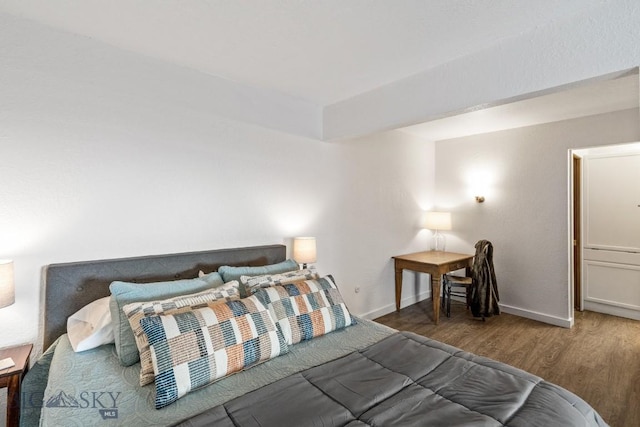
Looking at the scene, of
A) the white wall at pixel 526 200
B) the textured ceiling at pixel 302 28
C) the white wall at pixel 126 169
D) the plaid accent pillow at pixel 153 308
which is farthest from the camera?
the white wall at pixel 526 200

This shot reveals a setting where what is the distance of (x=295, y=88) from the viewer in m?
2.75

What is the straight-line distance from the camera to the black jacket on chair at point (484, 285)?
367cm

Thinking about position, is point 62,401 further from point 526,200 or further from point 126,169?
point 526,200

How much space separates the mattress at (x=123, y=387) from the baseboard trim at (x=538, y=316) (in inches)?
122

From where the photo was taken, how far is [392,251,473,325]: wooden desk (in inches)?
142

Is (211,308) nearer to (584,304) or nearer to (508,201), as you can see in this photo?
(508,201)

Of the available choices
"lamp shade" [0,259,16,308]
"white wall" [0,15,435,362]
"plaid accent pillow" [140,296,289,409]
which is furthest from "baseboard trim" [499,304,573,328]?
"lamp shade" [0,259,16,308]

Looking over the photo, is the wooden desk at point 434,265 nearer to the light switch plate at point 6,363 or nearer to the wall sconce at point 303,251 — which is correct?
the wall sconce at point 303,251

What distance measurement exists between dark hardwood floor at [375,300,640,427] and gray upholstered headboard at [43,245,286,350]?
2.45 metres

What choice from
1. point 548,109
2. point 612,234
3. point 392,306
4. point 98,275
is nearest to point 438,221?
point 392,306

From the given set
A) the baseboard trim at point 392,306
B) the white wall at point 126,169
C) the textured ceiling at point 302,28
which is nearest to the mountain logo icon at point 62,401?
the white wall at point 126,169

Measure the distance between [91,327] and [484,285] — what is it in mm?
3826

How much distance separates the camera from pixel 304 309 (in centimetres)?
188

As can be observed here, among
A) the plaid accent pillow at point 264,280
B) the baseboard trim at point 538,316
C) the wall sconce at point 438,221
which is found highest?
the wall sconce at point 438,221
